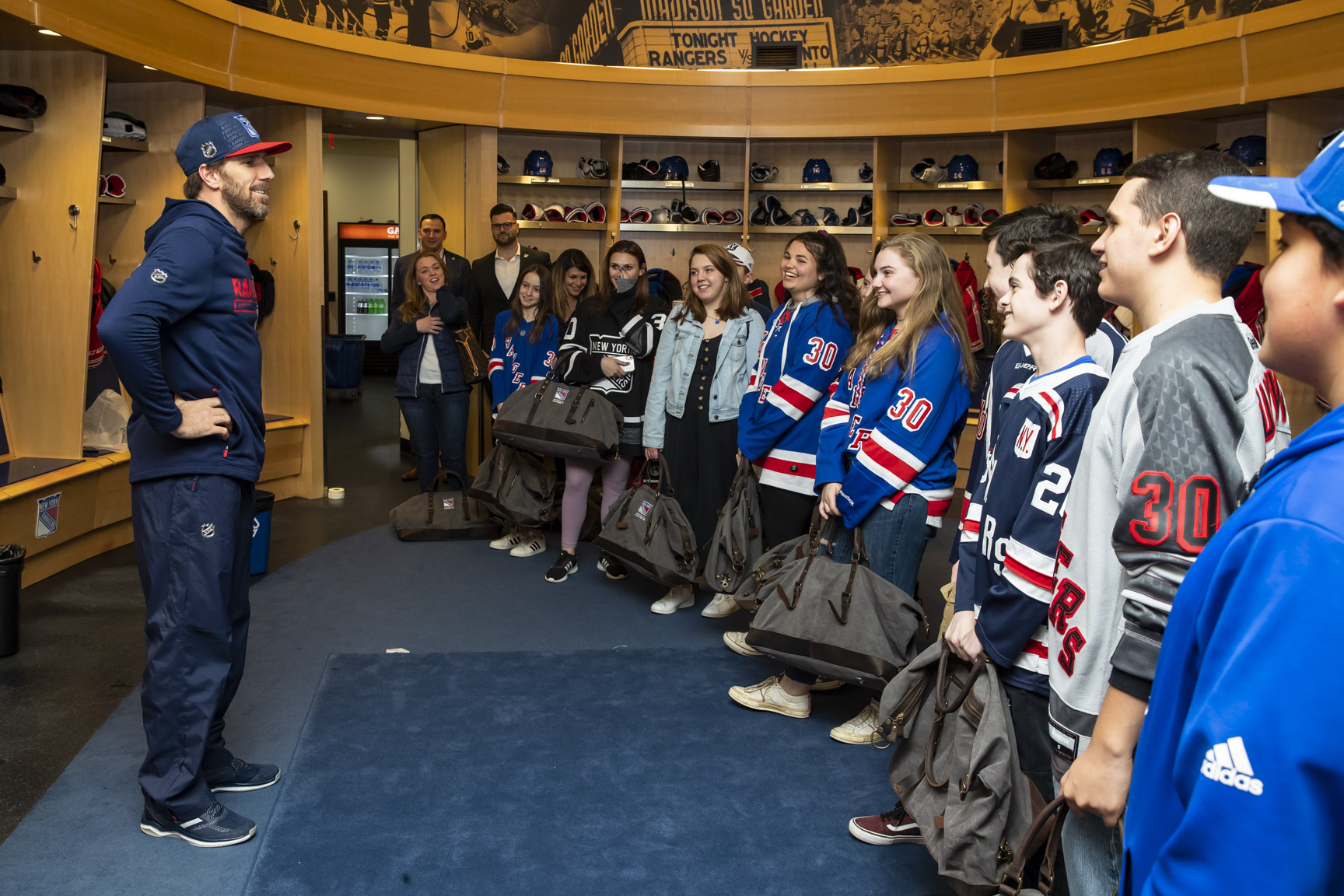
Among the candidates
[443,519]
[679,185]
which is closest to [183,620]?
[443,519]

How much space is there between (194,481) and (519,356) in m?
2.85

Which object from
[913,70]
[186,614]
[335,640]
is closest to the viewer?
[186,614]

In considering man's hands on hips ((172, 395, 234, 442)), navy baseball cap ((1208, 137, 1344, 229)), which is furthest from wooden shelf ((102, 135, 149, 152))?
navy baseball cap ((1208, 137, 1344, 229))

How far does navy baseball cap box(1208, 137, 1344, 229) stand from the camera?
0.73 m

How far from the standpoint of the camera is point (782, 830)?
2.56 m

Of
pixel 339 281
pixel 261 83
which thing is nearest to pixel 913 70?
pixel 261 83

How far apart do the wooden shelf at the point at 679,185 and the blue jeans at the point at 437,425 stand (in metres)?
2.93

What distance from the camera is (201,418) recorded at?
7.75ft

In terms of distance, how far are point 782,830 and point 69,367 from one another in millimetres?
4265

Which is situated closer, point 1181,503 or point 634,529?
point 1181,503

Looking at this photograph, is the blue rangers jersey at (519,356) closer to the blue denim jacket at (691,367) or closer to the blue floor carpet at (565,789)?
the blue denim jacket at (691,367)

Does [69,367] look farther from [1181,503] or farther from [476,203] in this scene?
[1181,503]

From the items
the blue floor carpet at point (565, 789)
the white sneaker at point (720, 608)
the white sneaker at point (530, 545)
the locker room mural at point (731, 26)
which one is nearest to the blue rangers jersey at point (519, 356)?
the white sneaker at point (530, 545)

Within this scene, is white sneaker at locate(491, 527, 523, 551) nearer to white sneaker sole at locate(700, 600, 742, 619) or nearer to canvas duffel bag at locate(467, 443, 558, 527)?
canvas duffel bag at locate(467, 443, 558, 527)
